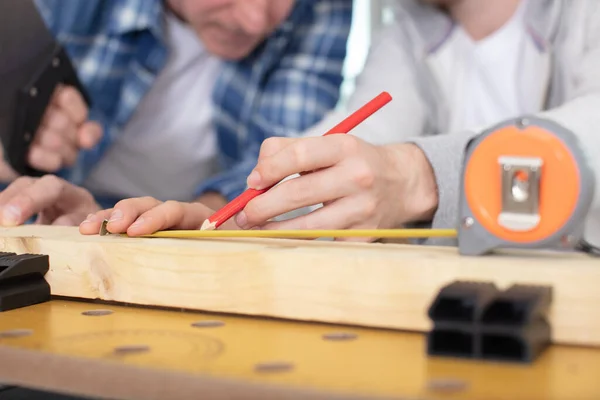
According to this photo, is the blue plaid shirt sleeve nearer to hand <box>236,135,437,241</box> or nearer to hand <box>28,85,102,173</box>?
hand <box>28,85,102,173</box>

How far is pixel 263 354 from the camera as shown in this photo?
468 millimetres

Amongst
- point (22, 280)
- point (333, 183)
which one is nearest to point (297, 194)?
point (333, 183)

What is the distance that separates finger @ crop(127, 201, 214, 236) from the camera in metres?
0.69

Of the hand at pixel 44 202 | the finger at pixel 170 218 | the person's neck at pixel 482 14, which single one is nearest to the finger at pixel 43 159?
the hand at pixel 44 202

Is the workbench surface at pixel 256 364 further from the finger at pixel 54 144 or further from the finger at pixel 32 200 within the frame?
the finger at pixel 54 144

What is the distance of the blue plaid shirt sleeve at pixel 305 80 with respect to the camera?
1.49m

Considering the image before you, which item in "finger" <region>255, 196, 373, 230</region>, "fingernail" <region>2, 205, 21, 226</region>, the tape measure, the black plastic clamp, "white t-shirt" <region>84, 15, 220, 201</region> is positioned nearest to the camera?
the tape measure

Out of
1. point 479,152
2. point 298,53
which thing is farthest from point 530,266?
point 298,53

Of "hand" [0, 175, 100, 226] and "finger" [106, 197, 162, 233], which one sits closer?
"finger" [106, 197, 162, 233]

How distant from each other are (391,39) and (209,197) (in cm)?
42

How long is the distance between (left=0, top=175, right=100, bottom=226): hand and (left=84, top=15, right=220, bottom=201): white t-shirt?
1.48ft

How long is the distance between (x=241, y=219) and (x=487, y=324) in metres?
0.34

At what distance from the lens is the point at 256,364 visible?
1.45 feet

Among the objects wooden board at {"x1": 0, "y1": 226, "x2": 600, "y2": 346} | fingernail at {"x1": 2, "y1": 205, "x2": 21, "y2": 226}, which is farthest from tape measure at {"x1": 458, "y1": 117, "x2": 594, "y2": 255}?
fingernail at {"x1": 2, "y1": 205, "x2": 21, "y2": 226}
